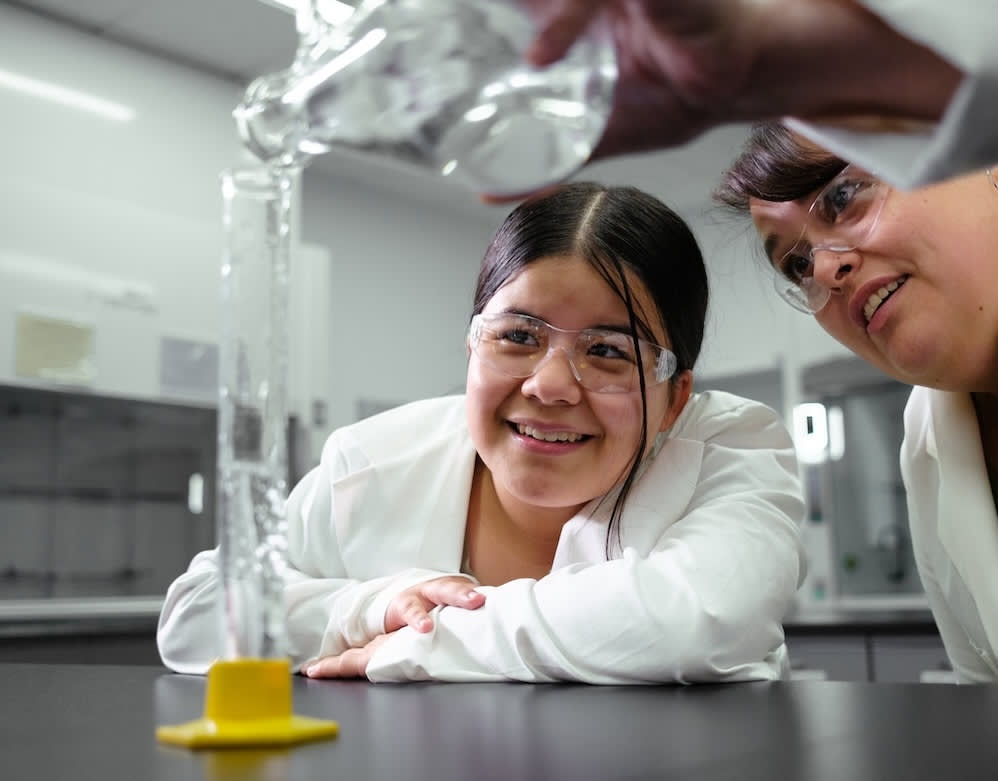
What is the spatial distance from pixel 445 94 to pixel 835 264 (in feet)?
2.88

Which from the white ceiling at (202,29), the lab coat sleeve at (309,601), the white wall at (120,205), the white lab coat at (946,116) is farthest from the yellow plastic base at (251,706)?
the white ceiling at (202,29)

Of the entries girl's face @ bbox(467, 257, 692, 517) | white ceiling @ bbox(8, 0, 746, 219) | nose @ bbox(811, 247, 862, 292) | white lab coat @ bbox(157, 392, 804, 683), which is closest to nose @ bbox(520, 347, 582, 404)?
girl's face @ bbox(467, 257, 692, 517)

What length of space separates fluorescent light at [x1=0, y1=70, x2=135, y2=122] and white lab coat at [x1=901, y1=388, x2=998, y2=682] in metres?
2.94

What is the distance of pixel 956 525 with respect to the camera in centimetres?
146

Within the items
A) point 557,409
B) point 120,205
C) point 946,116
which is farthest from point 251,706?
A: point 120,205

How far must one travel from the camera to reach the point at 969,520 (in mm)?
1450

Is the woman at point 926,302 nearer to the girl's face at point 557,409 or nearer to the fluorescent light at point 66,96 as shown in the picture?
the girl's face at point 557,409

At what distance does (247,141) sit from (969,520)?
122 centimetres

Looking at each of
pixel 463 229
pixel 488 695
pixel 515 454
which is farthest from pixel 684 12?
pixel 463 229

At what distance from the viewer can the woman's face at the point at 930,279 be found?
121 cm

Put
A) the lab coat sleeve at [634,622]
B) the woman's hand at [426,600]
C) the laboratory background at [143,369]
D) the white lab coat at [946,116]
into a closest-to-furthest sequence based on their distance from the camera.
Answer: the white lab coat at [946,116] → the lab coat sleeve at [634,622] → the woman's hand at [426,600] → the laboratory background at [143,369]

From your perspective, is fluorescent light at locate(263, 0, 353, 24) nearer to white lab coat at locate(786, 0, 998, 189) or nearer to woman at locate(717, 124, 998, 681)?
white lab coat at locate(786, 0, 998, 189)

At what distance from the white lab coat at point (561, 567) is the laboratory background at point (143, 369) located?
147 centimetres

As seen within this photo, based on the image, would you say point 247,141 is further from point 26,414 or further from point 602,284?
point 26,414
